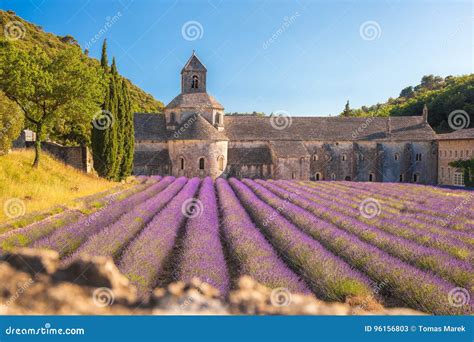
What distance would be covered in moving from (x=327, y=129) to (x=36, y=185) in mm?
34100

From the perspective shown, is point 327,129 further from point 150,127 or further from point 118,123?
point 118,123

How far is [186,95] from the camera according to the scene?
1640 inches

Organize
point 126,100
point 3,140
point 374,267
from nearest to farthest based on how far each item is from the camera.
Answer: point 374,267 < point 3,140 < point 126,100

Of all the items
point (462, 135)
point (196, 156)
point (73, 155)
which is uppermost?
point (462, 135)

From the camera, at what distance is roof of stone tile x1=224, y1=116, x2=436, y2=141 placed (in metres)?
41.9

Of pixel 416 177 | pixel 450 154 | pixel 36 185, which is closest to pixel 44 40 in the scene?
pixel 36 185

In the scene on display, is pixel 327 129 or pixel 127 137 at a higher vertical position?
pixel 327 129

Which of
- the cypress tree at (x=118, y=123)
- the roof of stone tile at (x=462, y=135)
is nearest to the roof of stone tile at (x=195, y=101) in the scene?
the cypress tree at (x=118, y=123)

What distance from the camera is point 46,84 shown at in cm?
1948

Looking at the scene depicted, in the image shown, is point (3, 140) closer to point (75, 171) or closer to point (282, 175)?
point (75, 171)

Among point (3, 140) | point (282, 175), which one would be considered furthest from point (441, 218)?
point (282, 175)

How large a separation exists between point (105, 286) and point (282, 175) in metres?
33.6

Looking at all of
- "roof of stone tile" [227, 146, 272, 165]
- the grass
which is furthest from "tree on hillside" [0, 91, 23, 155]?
"roof of stone tile" [227, 146, 272, 165]

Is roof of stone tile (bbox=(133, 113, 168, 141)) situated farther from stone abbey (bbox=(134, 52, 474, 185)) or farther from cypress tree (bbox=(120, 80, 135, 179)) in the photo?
cypress tree (bbox=(120, 80, 135, 179))
